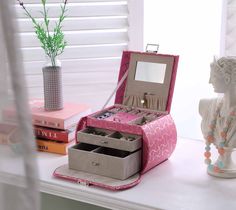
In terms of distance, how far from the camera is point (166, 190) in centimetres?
106

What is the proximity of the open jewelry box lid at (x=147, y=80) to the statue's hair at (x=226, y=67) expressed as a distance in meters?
0.20

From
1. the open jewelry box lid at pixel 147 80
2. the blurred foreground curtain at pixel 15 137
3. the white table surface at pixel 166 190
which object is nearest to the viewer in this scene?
the blurred foreground curtain at pixel 15 137

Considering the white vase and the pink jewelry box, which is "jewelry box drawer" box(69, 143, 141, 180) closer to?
the pink jewelry box

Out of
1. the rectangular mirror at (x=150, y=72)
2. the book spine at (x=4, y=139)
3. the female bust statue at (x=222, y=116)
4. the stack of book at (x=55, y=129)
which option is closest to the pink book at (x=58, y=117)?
the stack of book at (x=55, y=129)

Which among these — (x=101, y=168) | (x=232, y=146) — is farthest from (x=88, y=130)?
(x=232, y=146)

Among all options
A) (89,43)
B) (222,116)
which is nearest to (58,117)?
(89,43)

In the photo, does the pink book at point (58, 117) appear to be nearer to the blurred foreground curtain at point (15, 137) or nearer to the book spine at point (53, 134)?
the book spine at point (53, 134)

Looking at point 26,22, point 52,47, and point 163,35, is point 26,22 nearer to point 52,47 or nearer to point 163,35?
point 52,47

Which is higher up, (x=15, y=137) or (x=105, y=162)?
(x=15, y=137)

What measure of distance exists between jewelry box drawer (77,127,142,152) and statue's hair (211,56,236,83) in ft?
0.87

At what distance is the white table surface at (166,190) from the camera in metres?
0.99

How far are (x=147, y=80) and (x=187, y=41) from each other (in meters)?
0.49

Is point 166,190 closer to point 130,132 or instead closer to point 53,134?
point 130,132

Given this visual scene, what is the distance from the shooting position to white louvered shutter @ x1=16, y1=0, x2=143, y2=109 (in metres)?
1.57
